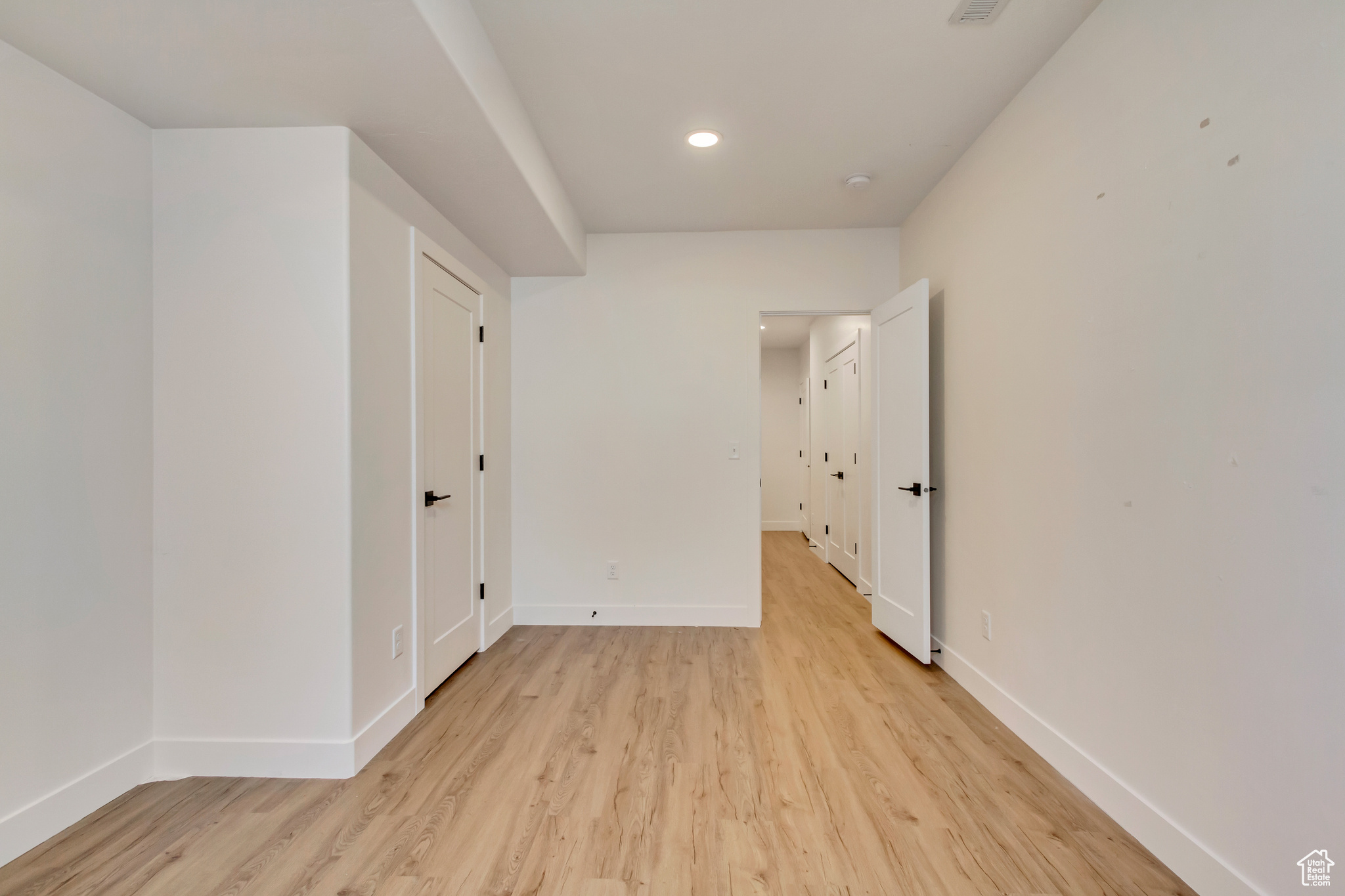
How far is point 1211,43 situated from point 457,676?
3.63m

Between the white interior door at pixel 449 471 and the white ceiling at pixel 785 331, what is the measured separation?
352cm

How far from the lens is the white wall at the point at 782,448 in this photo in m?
7.77

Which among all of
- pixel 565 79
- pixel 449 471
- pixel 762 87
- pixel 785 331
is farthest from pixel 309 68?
pixel 785 331

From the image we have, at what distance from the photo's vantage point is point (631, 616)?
3717 mm

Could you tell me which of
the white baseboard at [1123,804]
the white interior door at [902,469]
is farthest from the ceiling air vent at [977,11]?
the white baseboard at [1123,804]

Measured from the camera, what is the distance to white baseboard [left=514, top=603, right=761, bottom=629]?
145 inches

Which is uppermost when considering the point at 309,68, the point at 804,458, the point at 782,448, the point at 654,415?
the point at 309,68

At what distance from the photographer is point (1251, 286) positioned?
52.6 inches

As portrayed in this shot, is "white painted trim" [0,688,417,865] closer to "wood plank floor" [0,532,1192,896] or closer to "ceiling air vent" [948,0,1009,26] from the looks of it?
"wood plank floor" [0,532,1192,896]

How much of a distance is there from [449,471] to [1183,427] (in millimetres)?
2858

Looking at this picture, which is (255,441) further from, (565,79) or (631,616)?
(631,616)

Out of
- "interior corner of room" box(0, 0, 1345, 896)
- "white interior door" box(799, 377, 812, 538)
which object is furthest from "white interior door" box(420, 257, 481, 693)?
"white interior door" box(799, 377, 812, 538)

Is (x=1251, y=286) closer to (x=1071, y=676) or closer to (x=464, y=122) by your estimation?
(x=1071, y=676)

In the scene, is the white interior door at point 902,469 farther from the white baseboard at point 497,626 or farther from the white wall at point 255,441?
the white wall at point 255,441
